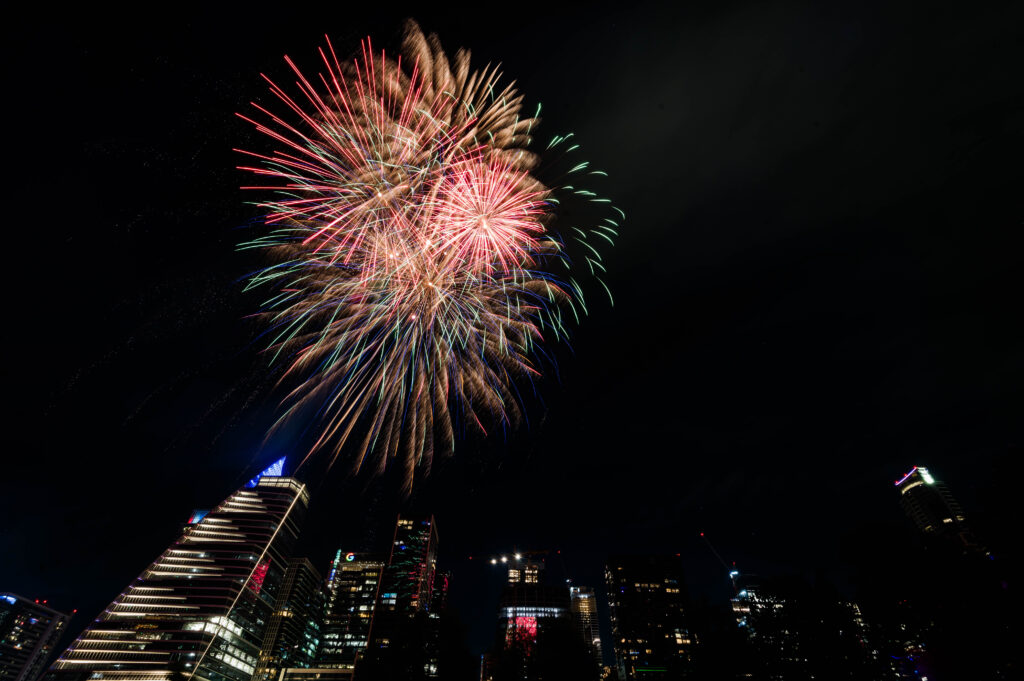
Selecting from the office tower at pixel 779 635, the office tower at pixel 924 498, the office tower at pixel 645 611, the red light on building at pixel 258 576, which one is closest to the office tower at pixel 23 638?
the red light on building at pixel 258 576

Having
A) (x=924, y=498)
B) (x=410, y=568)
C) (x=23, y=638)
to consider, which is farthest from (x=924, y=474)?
(x=23, y=638)

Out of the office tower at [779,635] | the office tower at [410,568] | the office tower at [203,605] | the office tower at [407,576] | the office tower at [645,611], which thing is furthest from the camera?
the office tower at [410,568]

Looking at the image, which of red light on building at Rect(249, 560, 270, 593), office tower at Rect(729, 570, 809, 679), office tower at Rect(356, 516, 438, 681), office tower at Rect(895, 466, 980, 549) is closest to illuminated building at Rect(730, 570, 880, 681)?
office tower at Rect(729, 570, 809, 679)

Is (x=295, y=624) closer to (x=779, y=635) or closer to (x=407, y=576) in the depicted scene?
(x=407, y=576)

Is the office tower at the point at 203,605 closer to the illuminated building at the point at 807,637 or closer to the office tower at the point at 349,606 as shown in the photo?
the office tower at the point at 349,606

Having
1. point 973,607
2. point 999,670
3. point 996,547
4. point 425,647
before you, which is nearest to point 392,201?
point 996,547

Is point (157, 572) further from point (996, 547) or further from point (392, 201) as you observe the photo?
point (996, 547)
